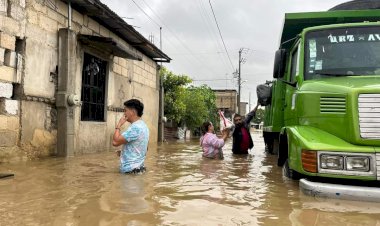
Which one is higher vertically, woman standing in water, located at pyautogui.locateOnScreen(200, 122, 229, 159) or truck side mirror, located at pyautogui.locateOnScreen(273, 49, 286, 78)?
truck side mirror, located at pyautogui.locateOnScreen(273, 49, 286, 78)

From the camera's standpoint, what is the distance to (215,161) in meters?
9.01

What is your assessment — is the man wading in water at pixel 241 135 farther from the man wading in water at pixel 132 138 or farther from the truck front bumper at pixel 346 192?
the truck front bumper at pixel 346 192

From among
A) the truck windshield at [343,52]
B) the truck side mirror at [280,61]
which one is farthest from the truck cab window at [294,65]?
the truck windshield at [343,52]

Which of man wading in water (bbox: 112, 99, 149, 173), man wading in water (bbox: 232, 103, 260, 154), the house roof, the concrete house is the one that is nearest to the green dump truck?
man wading in water (bbox: 112, 99, 149, 173)

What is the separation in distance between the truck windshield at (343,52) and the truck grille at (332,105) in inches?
26.1

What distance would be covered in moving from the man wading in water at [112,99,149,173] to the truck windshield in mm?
2577

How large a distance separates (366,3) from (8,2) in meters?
6.62

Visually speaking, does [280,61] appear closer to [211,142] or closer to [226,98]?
[211,142]

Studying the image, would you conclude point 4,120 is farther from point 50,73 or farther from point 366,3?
point 366,3

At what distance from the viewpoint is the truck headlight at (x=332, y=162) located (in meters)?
4.16

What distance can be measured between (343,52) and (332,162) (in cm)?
187

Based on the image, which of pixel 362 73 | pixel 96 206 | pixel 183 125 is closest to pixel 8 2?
pixel 96 206

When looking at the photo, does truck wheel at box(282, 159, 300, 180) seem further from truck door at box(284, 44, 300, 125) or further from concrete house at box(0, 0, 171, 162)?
concrete house at box(0, 0, 171, 162)

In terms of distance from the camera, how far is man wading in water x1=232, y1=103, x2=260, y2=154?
10.6 metres
